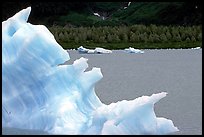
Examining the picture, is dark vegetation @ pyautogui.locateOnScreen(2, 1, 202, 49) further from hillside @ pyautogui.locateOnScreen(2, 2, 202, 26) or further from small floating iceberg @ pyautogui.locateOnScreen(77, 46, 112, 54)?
small floating iceberg @ pyautogui.locateOnScreen(77, 46, 112, 54)

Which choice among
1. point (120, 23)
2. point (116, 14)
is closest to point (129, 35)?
point (120, 23)

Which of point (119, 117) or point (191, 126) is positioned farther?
point (191, 126)

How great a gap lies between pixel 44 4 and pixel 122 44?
12770 mm

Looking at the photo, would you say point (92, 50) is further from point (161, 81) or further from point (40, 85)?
point (40, 85)

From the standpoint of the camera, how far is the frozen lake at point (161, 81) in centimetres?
729

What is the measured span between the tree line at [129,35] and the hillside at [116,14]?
21.8 feet

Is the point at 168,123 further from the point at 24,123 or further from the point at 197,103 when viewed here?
the point at 197,103

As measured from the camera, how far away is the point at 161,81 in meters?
10.8

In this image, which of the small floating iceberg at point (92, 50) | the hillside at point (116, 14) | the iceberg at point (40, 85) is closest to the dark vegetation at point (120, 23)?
the hillside at point (116, 14)

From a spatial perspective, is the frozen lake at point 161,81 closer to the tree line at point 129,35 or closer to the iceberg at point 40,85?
the iceberg at point 40,85

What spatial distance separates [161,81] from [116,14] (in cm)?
2498

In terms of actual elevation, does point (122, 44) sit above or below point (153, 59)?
below

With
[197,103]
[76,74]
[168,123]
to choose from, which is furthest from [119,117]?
[197,103]

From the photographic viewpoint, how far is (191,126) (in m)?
6.54
